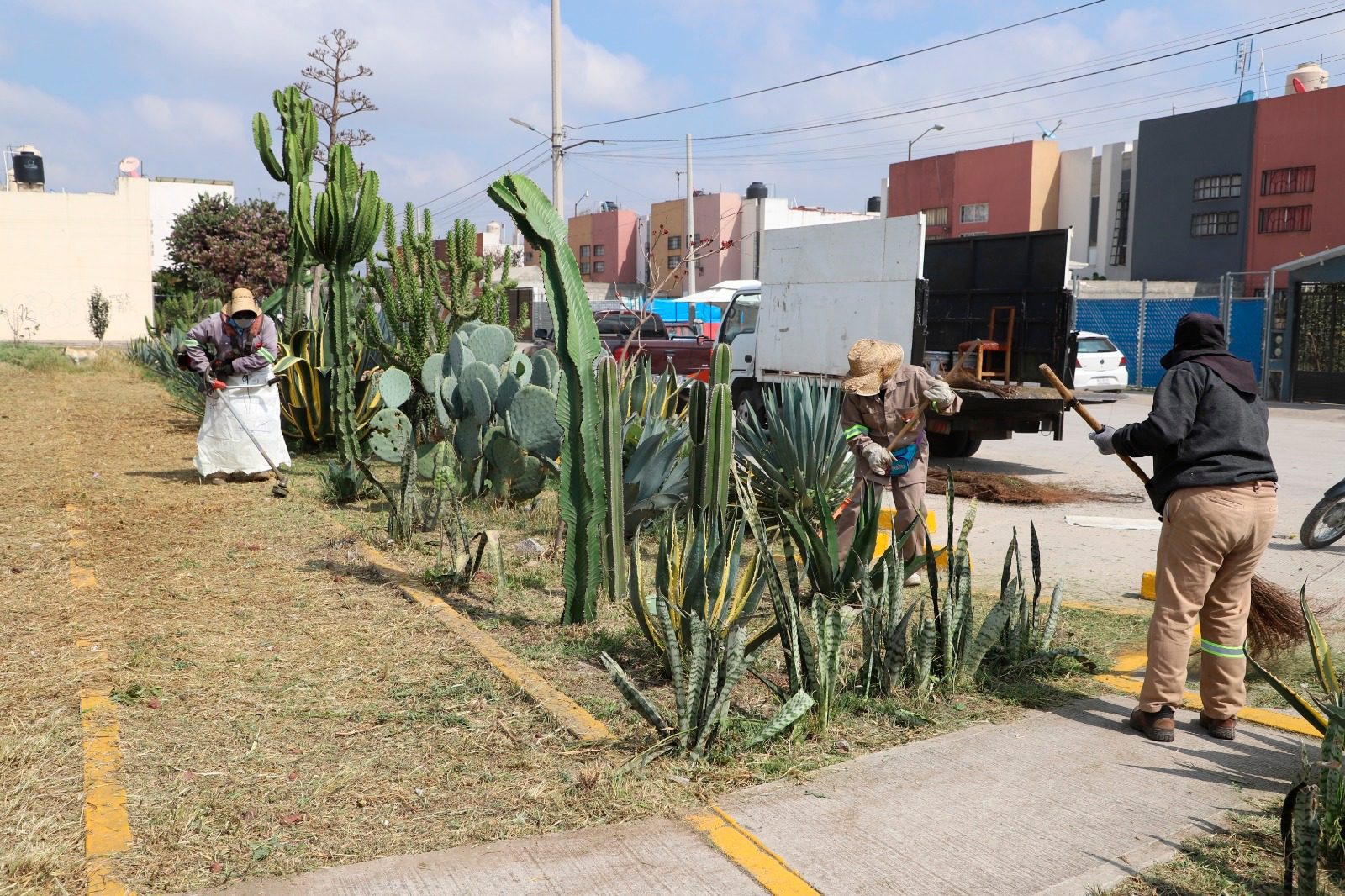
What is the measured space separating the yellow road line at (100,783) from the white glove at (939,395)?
4.07 m

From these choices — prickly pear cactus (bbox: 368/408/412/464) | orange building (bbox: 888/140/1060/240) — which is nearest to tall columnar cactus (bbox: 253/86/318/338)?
prickly pear cactus (bbox: 368/408/412/464)

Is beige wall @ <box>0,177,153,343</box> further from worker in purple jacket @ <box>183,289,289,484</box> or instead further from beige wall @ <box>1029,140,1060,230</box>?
worker in purple jacket @ <box>183,289,289,484</box>

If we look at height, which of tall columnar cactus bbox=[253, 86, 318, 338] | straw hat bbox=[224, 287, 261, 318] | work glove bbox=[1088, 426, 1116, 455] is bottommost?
work glove bbox=[1088, 426, 1116, 455]

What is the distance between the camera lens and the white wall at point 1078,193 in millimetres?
41219

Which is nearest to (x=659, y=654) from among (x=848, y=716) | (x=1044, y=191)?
(x=848, y=716)

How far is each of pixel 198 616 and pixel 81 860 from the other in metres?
2.67

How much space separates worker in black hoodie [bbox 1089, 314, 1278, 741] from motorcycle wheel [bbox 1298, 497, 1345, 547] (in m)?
4.03

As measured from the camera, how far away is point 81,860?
10.2 feet

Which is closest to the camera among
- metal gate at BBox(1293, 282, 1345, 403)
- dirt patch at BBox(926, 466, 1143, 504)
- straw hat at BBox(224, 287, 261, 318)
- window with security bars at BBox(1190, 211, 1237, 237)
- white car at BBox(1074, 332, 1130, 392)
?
straw hat at BBox(224, 287, 261, 318)

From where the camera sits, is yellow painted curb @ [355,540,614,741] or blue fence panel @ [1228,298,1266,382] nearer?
yellow painted curb @ [355,540,614,741]

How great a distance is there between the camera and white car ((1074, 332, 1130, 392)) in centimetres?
2189

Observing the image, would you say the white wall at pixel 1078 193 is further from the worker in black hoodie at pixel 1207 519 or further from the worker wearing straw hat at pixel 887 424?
the worker in black hoodie at pixel 1207 519

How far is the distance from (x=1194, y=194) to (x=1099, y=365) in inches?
661

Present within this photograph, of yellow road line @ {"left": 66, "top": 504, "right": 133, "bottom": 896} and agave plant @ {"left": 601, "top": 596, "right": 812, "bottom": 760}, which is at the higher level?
agave plant @ {"left": 601, "top": 596, "right": 812, "bottom": 760}
